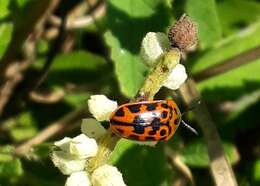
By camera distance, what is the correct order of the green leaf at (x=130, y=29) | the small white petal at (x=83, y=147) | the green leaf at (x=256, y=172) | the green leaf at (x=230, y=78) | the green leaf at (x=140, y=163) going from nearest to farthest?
the small white petal at (x=83, y=147) < the green leaf at (x=140, y=163) < the green leaf at (x=130, y=29) < the green leaf at (x=256, y=172) < the green leaf at (x=230, y=78)

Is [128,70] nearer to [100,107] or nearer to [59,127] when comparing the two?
[59,127]

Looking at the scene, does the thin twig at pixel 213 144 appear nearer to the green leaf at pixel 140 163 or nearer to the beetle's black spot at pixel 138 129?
the green leaf at pixel 140 163

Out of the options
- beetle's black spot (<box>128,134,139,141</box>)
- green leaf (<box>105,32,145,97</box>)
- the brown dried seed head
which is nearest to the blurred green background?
green leaf (<box>105,32,145,97</box>)

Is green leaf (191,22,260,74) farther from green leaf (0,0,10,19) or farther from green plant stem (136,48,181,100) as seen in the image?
green plant stem (136,48,181,100)

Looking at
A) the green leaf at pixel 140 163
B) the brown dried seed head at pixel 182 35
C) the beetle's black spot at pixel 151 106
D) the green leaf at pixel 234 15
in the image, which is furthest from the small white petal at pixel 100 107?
the green leaf at pixel 234 15

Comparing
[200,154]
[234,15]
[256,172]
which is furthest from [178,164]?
[234,15]

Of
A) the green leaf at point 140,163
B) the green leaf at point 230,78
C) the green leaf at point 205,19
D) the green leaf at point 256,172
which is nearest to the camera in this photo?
the green leaf at point 140,163
